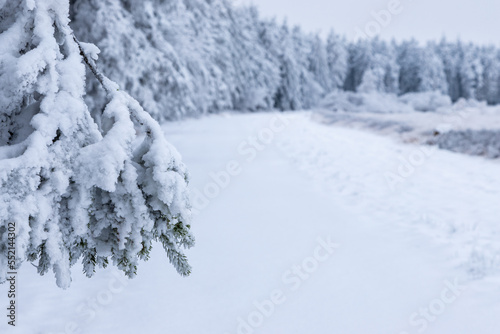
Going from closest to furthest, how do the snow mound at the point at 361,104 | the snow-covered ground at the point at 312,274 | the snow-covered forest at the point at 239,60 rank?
the snow-covered ground at the point at 312,274 < the snow-covered forest at the point at 239,60 < the snow mound at the point at 361,104

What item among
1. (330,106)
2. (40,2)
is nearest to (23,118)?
(40,2)

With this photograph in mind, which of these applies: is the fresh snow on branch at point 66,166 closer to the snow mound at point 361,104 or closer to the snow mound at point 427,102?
the snow mound at point 361,104

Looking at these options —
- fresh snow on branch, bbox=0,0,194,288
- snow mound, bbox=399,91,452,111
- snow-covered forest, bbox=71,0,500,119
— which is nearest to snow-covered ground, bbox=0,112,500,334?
fresh snow on branch, bbox=0,0,194,288

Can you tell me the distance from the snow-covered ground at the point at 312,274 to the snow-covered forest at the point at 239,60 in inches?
220

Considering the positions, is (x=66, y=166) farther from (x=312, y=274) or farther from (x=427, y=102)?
(x=427, y=102)

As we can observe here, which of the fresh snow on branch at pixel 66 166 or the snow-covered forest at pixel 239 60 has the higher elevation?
the fresh snow on branch at pixel 66 166

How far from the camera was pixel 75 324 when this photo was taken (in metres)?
2.41

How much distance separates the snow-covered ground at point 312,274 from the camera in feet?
8.02

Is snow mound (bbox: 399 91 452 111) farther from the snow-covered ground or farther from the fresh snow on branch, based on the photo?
the fresh snow on branch

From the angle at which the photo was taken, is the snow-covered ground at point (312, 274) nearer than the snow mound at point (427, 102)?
Yes

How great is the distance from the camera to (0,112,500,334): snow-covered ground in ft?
8.02

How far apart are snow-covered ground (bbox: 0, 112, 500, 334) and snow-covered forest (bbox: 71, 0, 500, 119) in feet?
18.3

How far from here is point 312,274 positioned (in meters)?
3.11

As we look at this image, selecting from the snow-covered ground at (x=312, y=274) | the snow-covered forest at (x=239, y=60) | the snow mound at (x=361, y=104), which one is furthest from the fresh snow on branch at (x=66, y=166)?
the snow mound at (x=361, y=104)
